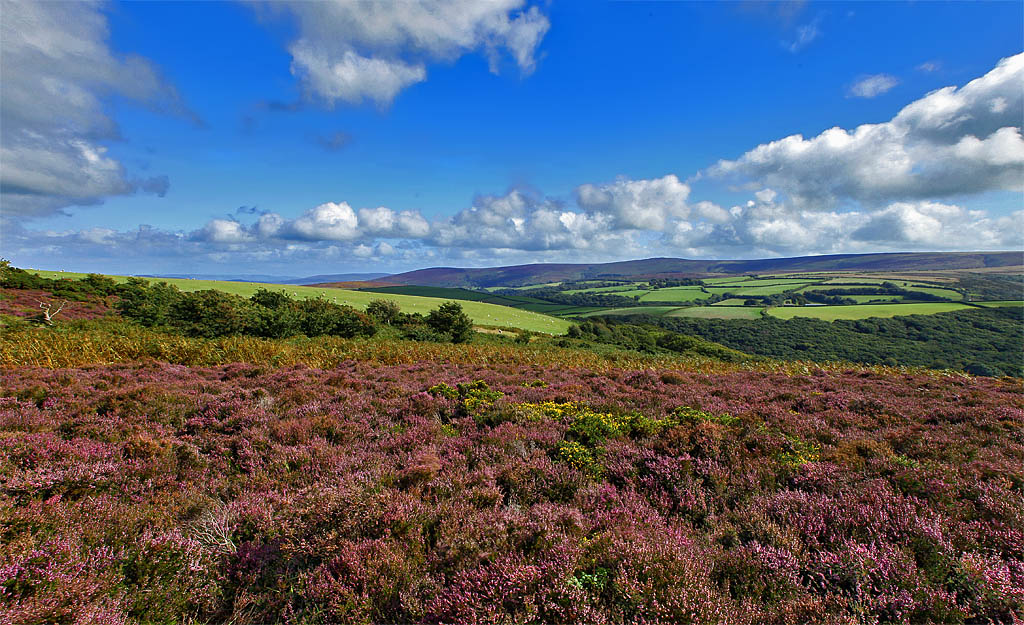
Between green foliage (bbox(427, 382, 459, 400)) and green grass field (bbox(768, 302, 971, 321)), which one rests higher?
green foliage (bbox(427, 382, 459, 400))

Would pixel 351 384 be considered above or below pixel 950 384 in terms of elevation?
above

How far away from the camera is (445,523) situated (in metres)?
3.90

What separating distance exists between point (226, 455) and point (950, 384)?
20440 mm

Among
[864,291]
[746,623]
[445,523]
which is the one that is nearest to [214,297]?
[445,523]

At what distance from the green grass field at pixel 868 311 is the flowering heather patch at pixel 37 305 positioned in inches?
5192

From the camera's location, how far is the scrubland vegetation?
3.01m

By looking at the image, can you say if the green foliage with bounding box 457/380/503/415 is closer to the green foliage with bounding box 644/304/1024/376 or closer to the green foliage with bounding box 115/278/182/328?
the green foliage with bounding box 115/278/182/328

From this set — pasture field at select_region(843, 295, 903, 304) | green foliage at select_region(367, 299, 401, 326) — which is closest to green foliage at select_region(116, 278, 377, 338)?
green foliage at select_region(367, 299, 401, 326)

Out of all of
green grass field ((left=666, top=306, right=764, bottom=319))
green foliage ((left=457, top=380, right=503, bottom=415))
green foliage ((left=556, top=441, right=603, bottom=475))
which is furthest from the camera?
green grass field ((left=666, top=306, right=764, bottom=319))

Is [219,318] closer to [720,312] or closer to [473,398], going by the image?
[473,398]

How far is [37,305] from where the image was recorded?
76.2ft

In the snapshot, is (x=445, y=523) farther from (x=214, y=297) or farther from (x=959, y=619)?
(x=214, y=297)

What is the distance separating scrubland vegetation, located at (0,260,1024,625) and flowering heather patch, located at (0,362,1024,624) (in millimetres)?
26

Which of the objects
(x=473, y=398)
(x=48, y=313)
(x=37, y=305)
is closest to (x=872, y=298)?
(x=473, y=398)
